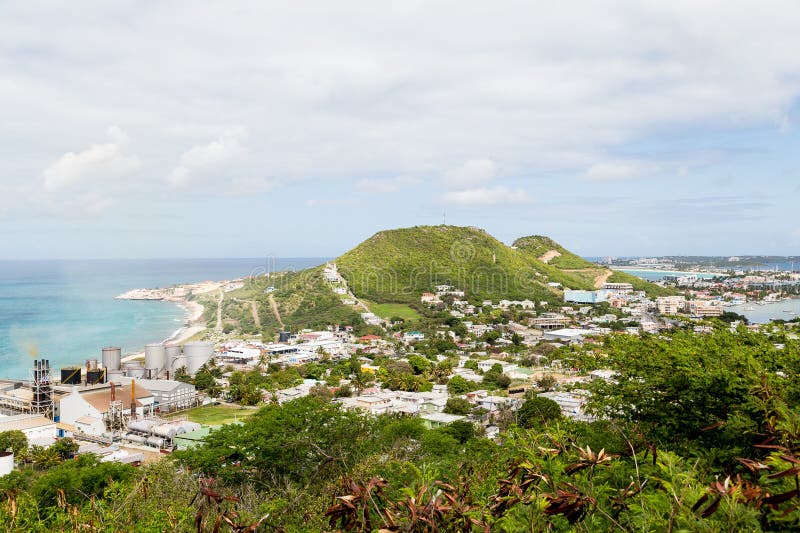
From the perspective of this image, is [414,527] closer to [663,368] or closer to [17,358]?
[663,368]

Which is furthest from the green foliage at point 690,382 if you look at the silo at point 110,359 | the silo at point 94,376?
the silo at point 110,359

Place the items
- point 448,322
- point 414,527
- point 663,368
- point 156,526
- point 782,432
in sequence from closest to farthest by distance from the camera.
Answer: point 414,527, point 782,432, point 156,526, point 663,368, point 448,322

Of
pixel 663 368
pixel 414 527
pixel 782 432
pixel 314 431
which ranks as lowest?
pixel 314 431

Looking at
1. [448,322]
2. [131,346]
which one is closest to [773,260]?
[448,322]

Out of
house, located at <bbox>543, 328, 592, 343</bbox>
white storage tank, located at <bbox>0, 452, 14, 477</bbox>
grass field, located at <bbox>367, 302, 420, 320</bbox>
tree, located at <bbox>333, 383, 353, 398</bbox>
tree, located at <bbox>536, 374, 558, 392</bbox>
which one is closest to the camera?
white storage tank, located at <bbox>0, 452, 14, 477</bbox>

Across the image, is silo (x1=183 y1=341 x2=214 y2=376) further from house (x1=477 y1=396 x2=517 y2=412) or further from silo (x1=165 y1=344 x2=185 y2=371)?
house (x1=477 y1=396 x2=517 y2=412)

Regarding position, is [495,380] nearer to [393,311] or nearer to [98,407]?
[98,407]

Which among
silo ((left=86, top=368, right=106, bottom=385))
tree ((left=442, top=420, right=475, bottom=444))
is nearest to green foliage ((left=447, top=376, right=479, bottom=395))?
tree ((left=442, top=420, right=475, bottom=444))
